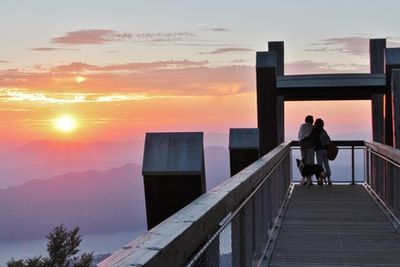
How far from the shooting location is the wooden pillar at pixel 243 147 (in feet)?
56.4

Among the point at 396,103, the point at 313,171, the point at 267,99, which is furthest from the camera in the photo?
the point at 313,171

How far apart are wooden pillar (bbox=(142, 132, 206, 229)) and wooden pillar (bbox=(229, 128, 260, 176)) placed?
1070 cm

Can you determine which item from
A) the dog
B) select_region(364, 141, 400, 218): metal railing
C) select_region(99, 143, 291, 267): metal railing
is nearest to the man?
the dog

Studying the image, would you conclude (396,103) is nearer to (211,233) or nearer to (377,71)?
(377,71)

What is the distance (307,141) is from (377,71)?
3291 millimetres

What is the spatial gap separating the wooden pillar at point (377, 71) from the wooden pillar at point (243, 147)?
3963 mm

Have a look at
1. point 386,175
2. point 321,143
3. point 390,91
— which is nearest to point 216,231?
point 386,175

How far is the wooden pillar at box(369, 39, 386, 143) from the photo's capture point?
19.5 m

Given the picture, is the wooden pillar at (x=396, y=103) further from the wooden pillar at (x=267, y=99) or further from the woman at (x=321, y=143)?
the wooden pillar at (x=267, y=99)

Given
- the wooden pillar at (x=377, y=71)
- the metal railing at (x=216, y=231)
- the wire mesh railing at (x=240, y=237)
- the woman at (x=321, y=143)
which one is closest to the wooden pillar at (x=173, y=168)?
the metal railing at (x=216, y=231)

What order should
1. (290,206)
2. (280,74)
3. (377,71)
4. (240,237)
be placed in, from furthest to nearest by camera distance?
(280,74)
(377,71)
(290,206)
(240,237)

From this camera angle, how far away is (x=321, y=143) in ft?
60.3

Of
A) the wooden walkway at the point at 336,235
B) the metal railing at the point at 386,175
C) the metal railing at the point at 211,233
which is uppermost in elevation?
the metal railing at the point at 211,233

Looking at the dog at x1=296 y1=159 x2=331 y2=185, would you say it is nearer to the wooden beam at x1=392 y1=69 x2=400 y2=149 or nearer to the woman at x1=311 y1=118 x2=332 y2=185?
the woman at x1=311 y1=118 x2=332 y2=185
